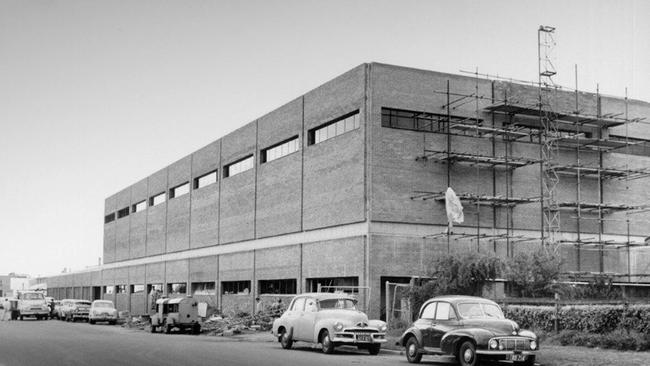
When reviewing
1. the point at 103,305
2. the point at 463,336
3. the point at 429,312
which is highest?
the point at 429,312

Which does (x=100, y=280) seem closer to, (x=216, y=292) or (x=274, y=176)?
(x=216, y=292)

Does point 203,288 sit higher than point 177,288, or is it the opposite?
point 203,288

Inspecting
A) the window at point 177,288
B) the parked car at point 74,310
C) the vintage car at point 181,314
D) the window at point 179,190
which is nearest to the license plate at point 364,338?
the vintage car at point 181,314

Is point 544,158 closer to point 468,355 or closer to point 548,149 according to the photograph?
point 548,149

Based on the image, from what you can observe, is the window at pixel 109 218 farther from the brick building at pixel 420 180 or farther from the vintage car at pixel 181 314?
the vintage car at pixel 181 314

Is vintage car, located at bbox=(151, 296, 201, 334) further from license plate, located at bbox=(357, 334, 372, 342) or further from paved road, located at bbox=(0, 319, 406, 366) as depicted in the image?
license plate, located at bbox=(357, 334, 372, 342)

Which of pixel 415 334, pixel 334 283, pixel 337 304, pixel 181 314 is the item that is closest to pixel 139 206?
pixel 181 314

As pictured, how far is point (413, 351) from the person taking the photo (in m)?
21.5

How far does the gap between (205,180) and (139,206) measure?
1978 cm

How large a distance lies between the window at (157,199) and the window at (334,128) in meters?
31.5

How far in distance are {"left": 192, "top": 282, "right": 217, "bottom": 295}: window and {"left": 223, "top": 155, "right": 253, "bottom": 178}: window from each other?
8.74 meters

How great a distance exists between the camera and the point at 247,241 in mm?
56000

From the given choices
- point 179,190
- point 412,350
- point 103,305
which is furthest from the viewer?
point 179,190

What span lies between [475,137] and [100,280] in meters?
63.1
